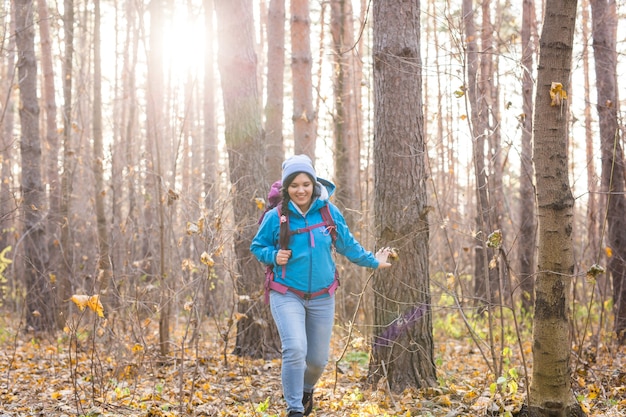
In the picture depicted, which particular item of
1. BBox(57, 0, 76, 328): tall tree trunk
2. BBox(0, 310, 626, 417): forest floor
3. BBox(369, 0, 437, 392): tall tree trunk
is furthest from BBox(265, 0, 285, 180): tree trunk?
BBox(369, 0, 437, 392): tall tree trunk

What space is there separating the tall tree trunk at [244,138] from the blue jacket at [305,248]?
2.49 metres

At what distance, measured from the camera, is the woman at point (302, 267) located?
425cm

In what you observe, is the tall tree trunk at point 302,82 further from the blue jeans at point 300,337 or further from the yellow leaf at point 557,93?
the yellow leaf at point 557,93

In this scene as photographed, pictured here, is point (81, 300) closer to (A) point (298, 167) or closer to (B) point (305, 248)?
(B) point (305, 248)

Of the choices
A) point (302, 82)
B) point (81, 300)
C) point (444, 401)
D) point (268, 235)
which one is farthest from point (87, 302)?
point (302, 82)

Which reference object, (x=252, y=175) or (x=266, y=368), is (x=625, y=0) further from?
(x=266, y=368)

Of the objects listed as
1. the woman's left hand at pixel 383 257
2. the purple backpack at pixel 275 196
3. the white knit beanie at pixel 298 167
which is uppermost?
the white knit beanie at pixel 298 167

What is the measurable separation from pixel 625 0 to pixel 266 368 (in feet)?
19.7

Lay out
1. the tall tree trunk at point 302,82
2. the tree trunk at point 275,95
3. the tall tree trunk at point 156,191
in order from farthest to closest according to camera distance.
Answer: the tall tree trunk at point 302,82, the tree trunk at point 275,95, the tall tree trunk at point 156,191

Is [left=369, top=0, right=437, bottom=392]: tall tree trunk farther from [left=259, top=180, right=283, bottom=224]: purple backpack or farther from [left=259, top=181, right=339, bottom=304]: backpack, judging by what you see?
[left=259, top=180, right=283, bottom=224]: purple backpack

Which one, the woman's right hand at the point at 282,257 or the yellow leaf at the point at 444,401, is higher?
the woman's right hand at the point at 282,257

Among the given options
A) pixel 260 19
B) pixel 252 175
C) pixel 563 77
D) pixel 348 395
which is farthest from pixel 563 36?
pixel 260 19

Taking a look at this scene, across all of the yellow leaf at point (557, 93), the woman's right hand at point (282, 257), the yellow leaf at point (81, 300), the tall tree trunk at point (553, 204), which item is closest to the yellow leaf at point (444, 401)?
the tall tree trunk at point (553, 204)

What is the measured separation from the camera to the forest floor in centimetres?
464
